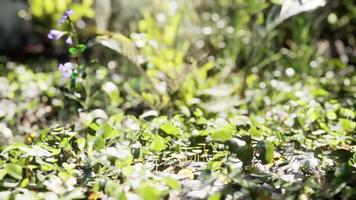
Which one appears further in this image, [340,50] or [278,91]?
[340,50]

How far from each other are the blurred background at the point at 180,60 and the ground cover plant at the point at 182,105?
12 millimetres

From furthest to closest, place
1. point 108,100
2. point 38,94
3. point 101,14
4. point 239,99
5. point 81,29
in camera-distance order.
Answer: point 81,29 → point 101,14 → point 38,94 → point 239,99 → point 108,100

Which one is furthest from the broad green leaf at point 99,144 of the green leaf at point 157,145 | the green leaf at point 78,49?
the green leaf at point 78,49

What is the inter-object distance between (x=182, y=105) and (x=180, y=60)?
1.58ft

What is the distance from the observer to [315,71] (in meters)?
3.90

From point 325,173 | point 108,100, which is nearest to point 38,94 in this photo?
point 108,100

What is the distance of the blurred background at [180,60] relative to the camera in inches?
122

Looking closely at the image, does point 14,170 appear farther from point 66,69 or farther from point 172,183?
point 66,69

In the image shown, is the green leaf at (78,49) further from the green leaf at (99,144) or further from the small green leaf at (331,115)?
the small green leaf at (331,115)

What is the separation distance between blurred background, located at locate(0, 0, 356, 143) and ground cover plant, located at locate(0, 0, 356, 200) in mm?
12

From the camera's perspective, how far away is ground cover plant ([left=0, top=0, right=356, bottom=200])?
5.59ft

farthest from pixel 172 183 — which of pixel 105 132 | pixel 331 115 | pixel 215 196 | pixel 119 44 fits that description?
pixel 119 44

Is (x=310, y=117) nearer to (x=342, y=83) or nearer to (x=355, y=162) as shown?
(x=355, y=162)

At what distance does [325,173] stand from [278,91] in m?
1.51
